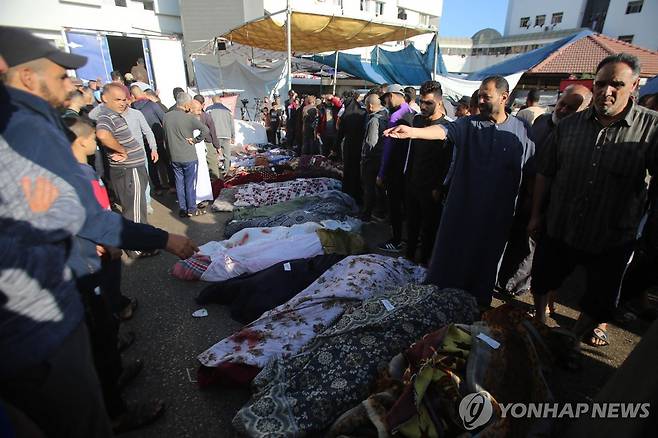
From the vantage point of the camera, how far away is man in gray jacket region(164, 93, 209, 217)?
5078 millimetres

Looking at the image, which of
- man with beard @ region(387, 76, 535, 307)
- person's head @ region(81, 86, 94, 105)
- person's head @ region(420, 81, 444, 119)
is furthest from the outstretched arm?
person's head @ region(81, 86, 94, 105)

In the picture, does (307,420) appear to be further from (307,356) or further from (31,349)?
(31,349)

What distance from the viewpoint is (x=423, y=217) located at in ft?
12.1

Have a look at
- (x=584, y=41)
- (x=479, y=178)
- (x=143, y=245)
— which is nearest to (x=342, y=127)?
(x=479, y=178)

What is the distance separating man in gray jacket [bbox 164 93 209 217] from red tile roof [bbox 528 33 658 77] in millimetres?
14018

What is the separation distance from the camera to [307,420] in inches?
72.7

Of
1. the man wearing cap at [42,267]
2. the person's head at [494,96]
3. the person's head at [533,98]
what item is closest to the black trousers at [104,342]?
the man wearing cap at [42,267]

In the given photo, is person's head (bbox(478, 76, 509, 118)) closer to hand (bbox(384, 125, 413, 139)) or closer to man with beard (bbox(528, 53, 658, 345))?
man with beard (bbox(528, 53, 658, 345))

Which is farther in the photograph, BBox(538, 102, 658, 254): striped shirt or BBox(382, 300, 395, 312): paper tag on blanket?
BBox(382, 300, 395, 312): paper tag on blanket

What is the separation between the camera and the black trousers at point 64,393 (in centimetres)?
111

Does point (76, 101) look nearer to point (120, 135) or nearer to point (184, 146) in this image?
point (120, 135)

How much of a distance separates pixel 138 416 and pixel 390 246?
3234 millimetres

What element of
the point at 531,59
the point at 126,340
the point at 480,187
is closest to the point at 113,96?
the point at 126,340

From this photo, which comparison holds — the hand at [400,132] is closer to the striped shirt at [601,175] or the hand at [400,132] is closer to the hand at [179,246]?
the striped shirt at [601,175]
